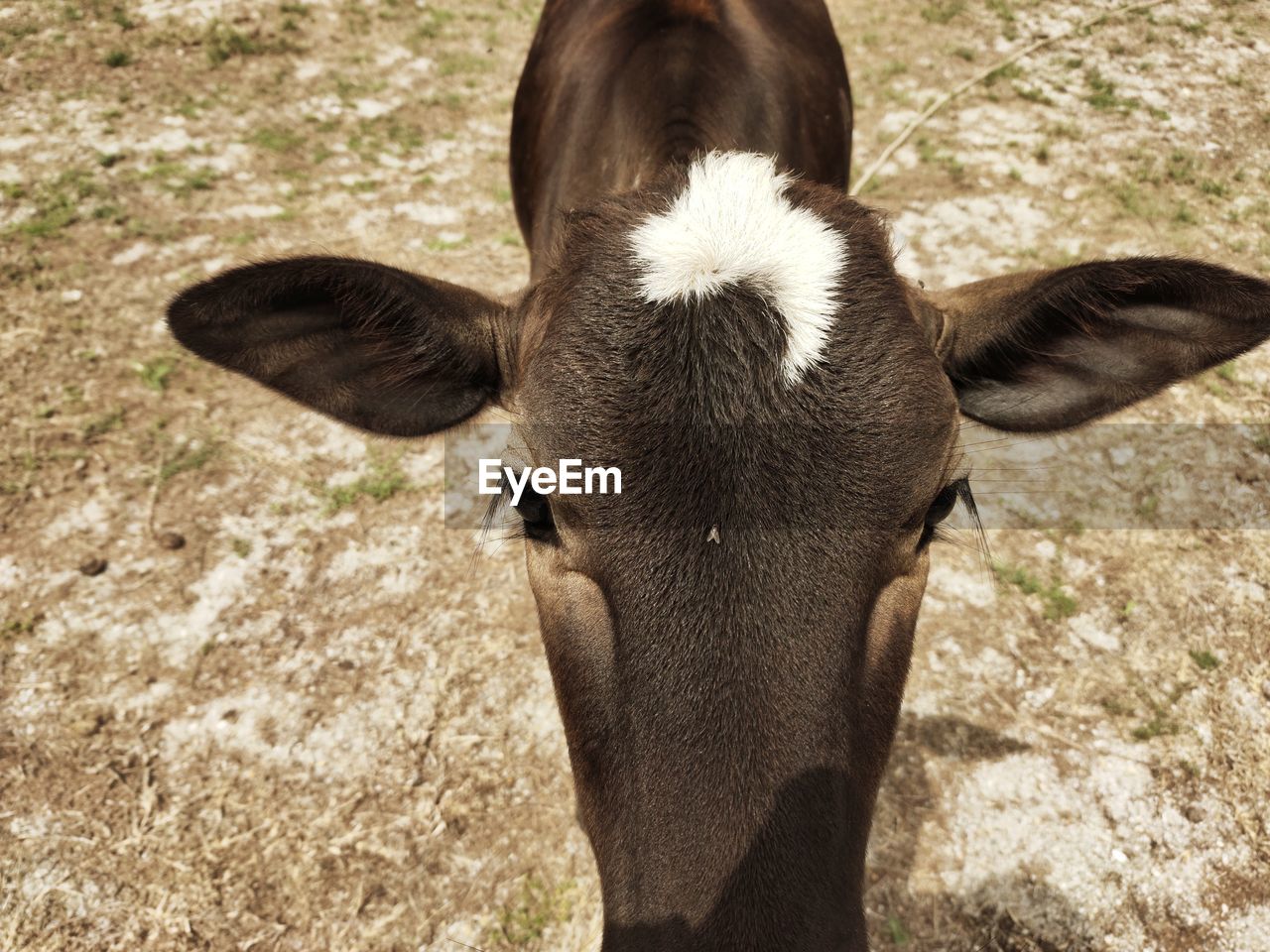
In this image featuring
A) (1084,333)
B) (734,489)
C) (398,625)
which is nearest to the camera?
(734,489)

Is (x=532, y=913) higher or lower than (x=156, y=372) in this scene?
lower

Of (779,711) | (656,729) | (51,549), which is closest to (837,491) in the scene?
(779,711)

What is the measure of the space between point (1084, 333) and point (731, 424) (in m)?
1.40

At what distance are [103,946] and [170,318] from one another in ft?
9.77

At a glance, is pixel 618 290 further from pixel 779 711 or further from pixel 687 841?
pixel 687 841

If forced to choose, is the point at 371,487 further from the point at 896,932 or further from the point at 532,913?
the point at 896,932

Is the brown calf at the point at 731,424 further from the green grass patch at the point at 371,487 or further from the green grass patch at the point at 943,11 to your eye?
the green grass patch at the point at 943,11

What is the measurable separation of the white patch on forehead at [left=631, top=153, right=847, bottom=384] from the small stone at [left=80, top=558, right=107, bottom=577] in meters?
4.15

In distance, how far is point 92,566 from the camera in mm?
4691

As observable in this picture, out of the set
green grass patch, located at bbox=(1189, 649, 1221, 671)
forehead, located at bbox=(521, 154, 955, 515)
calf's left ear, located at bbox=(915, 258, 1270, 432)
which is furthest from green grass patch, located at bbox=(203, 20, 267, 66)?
green grass patch, located at bbox=(1189, 649, 1221, 671)

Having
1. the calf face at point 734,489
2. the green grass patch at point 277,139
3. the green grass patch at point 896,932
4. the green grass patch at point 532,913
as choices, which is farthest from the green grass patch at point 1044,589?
the green grass patch at point 277,139

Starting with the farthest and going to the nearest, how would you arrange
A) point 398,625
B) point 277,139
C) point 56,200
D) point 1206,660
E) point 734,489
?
point 277,139 < point 56,200 < point 398,625 < point 1206,660 < point 734,489

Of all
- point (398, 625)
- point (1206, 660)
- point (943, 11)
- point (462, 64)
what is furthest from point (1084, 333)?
point (943, 11)

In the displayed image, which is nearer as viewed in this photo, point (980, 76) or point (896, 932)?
point (896, 932)
